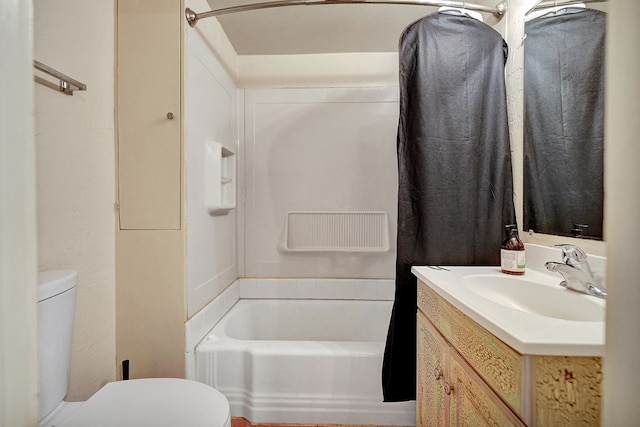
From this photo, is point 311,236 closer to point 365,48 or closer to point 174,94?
point 174,94

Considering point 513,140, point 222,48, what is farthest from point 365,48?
point 513,140

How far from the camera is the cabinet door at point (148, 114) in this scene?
133 centimetres

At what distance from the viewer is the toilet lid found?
86cm

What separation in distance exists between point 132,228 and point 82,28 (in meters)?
0.85

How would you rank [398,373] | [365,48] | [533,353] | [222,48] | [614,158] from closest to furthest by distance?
1. [614,158]
2. [533,353]
3. [398,373]
4. [222,48]
5. [365,48]

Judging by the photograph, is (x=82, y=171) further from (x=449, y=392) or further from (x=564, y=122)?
(x=564, y=122)

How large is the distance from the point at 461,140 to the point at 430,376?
3.12 feet

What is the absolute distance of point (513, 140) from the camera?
130 centimetres

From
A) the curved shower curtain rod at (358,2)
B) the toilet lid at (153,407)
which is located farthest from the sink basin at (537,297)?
the curved shower curtain rod at (358,2)

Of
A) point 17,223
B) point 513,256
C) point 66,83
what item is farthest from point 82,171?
point 513,256

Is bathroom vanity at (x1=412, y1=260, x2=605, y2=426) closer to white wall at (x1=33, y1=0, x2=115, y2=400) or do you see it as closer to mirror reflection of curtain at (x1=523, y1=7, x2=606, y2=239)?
mirror reflection of curtain at (x1=523, y1=7, x2=606, y2=239)

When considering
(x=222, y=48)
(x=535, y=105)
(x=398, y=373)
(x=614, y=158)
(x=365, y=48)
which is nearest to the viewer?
(x=614, y=158)

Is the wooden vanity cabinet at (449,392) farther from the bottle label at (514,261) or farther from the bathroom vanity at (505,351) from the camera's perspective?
the bottle label at (514,261)

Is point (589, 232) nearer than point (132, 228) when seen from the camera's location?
Yes
